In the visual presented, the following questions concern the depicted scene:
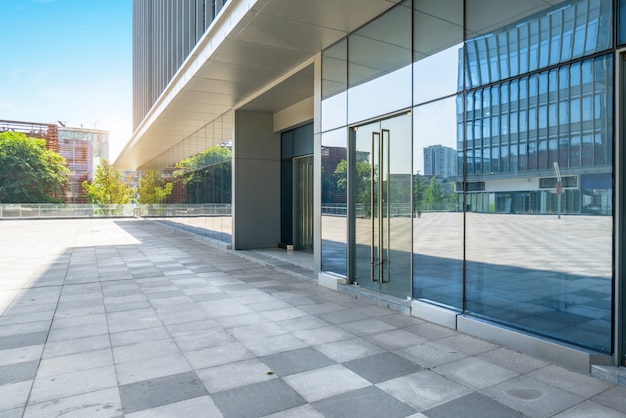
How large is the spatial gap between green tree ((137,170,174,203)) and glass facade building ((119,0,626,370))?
1914 cm

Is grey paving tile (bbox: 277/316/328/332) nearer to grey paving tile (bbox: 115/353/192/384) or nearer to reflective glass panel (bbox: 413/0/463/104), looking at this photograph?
grey paving tile (bbox: 115/353/192/384)

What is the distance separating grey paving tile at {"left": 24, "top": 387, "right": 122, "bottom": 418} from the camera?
11.6ft

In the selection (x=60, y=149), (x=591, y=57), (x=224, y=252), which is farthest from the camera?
(x=60, y=149)

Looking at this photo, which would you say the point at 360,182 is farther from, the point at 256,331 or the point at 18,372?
the point at 18,372

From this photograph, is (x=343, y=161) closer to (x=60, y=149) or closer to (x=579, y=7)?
(x=579, y=7)

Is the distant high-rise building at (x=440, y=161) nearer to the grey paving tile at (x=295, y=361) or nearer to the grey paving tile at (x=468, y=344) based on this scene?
the grey paving tile at (x=468, y=344)

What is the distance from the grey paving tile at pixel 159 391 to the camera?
372 cm

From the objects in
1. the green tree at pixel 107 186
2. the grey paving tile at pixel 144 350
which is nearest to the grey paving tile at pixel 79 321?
the grey paving tile at pixel 144 350

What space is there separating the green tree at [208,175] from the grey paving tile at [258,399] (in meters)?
11.5

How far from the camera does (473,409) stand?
11.8ft

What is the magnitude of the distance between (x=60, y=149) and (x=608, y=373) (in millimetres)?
97189

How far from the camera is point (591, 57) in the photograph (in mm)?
4512

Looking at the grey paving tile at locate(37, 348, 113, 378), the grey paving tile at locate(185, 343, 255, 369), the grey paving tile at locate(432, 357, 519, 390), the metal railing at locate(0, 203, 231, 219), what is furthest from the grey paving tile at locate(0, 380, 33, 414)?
the metal railing at locate(0, 203, 231, 219)

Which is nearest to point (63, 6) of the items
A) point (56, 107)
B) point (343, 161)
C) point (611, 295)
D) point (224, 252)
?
point (224, 252)
